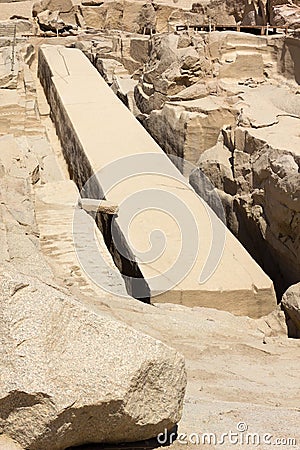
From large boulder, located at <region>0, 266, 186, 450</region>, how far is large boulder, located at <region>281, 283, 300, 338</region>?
101 inches

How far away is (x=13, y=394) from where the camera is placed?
196 centimetres

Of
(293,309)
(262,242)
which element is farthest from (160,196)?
(293,309)

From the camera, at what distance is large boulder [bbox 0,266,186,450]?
1959mm

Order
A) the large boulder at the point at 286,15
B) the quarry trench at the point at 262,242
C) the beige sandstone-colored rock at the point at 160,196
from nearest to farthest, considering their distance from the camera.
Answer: the beige sandstone-colored rock at the point at 160,196 → the quarry trench at the point at 262,242 → the large boulder at the point at 286,15

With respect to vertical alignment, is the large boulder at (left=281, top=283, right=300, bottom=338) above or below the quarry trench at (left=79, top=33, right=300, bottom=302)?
above

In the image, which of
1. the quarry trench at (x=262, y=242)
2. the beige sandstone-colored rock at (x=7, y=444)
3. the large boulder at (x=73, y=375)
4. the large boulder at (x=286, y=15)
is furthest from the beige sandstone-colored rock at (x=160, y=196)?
the large boulder at (x=286, y=15)

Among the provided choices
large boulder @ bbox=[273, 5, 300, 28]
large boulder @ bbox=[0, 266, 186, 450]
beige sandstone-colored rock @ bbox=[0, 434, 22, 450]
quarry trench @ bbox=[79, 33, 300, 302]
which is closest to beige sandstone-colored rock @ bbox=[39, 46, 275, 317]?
quarry trench @ bbox=[79, 33, 300, 302]

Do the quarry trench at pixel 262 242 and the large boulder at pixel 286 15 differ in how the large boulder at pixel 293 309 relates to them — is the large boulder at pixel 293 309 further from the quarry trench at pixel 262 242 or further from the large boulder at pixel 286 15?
the large boulder at pixel 286 15

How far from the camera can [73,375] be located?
79.0 inches

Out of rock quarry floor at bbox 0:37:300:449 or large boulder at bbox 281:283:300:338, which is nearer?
rock quarry floor at bbox 0:37:300:449

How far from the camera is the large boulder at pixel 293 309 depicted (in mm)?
4586

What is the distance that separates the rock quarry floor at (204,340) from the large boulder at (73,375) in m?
0.28

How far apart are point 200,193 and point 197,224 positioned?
6.02 feet

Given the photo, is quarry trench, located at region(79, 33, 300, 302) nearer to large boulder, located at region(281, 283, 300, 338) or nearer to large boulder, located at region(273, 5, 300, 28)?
large boulder, located at region(281, 283, 300, 338)
